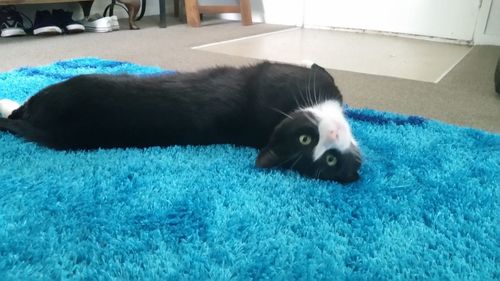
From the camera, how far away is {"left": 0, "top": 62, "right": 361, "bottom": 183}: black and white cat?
0.95m

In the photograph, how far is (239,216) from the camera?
32.5 inches

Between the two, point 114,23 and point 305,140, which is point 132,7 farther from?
point 305,140

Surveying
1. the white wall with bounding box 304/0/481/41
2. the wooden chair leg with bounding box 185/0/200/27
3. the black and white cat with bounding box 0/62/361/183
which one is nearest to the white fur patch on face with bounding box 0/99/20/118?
the black and white cat with bounding box 0/62/361/183

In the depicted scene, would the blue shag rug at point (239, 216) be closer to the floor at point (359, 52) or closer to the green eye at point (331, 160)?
the green eye at point (331, 160)

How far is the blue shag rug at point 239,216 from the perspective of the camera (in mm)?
691

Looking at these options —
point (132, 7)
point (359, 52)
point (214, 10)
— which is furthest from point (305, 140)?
point (214, 10)

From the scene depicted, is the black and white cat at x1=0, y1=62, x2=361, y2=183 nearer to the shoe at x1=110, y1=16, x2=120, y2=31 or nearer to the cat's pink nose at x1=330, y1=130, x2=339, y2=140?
the cat's pink nose at x1=330, y1=130, x2=339, y2=140

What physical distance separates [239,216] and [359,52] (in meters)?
1.88

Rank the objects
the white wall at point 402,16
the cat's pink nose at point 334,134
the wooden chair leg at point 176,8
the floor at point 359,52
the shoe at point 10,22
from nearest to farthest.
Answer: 1. the cat's pink nose at point 334,134
2. the floor at point 359,52
3. the shoe at point 10,22
4. the white wall at point 402,16
5. the wooden chair leg at point 176,8

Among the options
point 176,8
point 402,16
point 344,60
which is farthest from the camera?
point 176,8

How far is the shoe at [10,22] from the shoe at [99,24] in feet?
1.35

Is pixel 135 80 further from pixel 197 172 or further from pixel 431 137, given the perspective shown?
pixel 431 137

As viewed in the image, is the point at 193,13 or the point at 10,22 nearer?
the point at 10,22

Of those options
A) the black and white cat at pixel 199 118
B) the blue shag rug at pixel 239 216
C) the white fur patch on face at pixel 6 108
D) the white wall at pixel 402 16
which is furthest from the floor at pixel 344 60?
the white fur patch on face at pixel 6 108
